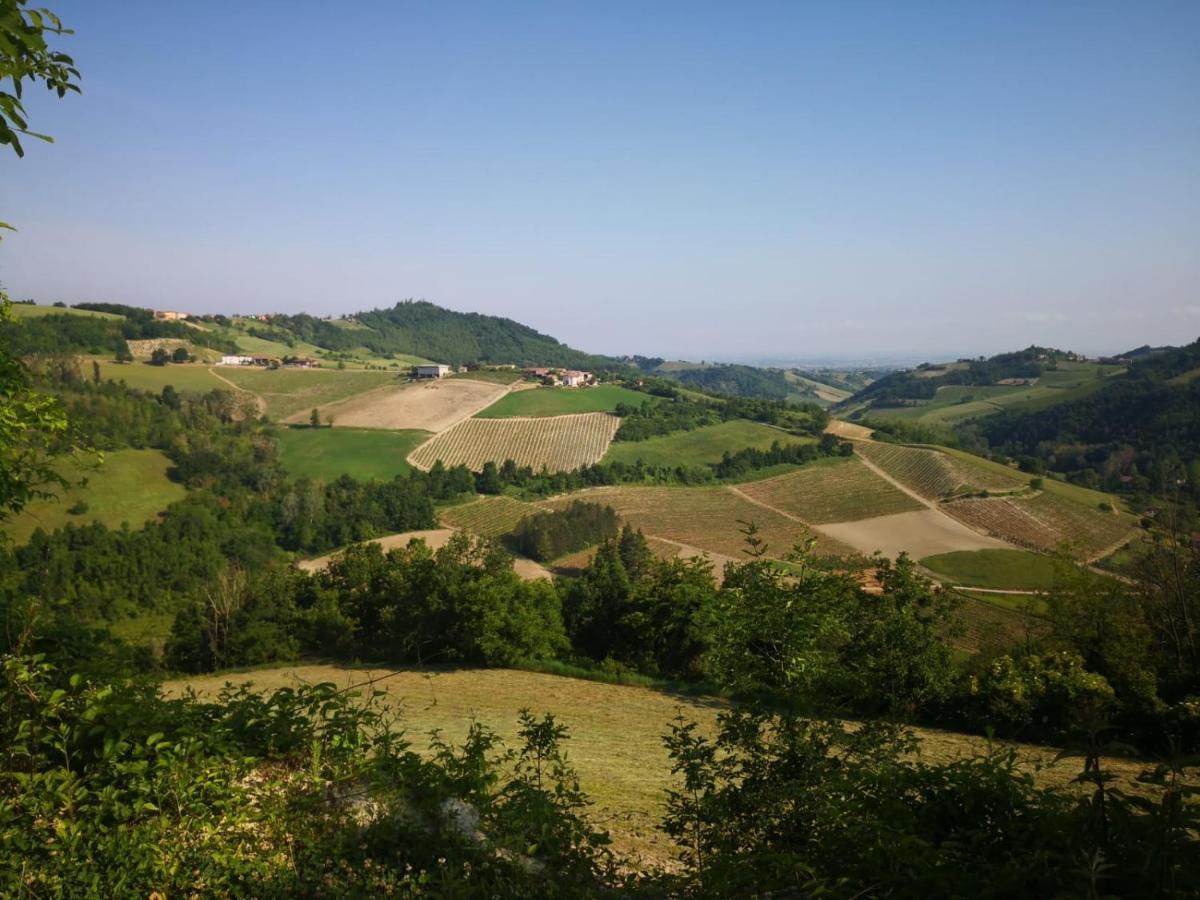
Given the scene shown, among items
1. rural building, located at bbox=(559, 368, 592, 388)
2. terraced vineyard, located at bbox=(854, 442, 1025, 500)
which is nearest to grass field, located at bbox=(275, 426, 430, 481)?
rural building, located at bbox=(559, 368, 592, 388)

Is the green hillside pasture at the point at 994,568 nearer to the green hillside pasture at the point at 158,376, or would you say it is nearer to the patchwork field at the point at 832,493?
the patchwork field at the point at 832,493

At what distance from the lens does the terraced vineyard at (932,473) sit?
77062 millimetres

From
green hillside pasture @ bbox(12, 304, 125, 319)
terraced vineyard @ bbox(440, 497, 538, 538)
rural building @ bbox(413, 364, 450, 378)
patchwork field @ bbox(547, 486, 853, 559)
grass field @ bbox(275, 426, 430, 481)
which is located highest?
green hillside pasture @ bbox(12, 304, 125, 319)

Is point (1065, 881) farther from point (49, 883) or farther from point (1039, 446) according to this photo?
point (1039, 446)

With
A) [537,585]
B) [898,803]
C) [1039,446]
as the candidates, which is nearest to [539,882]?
[898,803]

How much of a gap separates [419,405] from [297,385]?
2432cm

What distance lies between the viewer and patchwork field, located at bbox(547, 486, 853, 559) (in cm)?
6222

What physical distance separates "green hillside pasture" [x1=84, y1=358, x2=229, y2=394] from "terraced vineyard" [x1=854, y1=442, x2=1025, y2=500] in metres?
99.5

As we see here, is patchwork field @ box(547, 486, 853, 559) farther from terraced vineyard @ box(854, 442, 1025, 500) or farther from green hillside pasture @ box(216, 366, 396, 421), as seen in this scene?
green hillside pasture @ box(216, 366, 396, 421)

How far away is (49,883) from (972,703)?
64.1 ft

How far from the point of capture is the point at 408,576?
28797 mm

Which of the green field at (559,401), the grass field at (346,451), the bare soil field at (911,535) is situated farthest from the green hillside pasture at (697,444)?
the grass field at (346,451)

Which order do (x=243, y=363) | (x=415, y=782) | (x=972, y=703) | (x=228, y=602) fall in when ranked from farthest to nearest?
1. (x=243, y=363)
2. (x=228, y=602)
3. (x=972, y=703)
4. (x=415, y=782)

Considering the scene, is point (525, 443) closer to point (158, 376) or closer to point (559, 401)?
point (559, 401)
